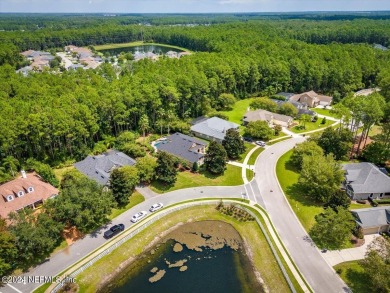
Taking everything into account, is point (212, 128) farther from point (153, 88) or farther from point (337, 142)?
point (337, 142)

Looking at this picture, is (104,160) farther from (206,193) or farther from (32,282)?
(32,282)

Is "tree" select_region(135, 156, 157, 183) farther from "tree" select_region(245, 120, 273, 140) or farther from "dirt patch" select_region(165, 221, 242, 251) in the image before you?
"tree" select_region(245, 120, 273, 140)

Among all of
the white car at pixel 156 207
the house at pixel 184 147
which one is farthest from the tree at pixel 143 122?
the white car at pixel 156 207

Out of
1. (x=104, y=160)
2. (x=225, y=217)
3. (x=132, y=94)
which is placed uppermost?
(x=132, y=94)

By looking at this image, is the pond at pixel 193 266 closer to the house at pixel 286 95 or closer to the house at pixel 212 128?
the house at pixel 212 128

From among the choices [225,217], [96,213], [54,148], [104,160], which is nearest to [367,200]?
[225,217]
